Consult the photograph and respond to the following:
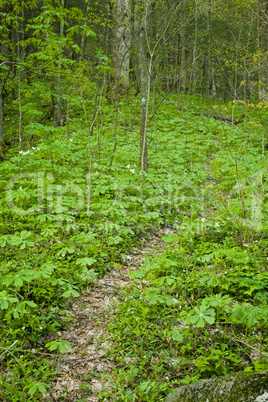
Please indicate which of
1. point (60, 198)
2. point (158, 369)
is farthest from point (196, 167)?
point (158, 369)

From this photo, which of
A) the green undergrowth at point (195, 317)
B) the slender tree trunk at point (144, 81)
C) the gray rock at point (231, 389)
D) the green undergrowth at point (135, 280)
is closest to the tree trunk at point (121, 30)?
the slender tree trunk at point (144, 81)

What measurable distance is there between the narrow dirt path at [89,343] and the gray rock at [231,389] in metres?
0.81

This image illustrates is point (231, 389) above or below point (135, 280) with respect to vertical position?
above

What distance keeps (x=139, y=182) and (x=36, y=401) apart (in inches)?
160

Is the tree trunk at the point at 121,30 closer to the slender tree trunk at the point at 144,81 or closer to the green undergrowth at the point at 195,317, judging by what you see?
the slender tree trunk at the point at 144,81

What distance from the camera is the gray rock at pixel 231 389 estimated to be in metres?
1.38

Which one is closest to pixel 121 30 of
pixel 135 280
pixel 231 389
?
pixel 135 280

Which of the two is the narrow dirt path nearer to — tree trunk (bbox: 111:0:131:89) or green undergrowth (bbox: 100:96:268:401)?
green undergrowth (bbox: 100:96:268:401)

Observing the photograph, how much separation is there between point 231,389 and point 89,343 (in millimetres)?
1509

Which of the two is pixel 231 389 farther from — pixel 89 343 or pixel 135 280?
pixel 135 280

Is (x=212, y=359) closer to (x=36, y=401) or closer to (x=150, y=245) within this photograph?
(x=36, y=401)

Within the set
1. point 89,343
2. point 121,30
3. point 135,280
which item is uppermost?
point 121,30

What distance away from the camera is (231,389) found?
1492 mm

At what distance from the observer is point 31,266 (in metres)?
3.19
